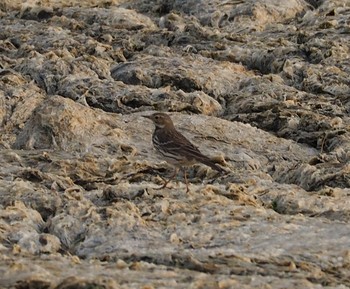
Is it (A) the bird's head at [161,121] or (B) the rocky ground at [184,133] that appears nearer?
(B) the rocky ground at [184,133]

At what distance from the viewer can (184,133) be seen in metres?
15.5

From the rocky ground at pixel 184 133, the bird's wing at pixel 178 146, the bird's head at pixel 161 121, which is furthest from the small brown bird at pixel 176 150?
the rocky ground at pixel 184 133

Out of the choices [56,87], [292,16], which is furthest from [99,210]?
[292,16]

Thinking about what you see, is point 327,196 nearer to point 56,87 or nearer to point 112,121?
point 112,121

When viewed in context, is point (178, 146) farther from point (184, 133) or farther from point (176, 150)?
point (184, 133)

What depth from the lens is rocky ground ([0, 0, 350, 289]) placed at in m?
9.30

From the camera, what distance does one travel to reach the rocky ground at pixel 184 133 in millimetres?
9297

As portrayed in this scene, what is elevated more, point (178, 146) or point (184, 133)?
point (178, 146)

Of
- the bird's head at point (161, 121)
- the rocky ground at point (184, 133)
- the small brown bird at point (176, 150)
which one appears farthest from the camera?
the bird's head at point (161, 121)

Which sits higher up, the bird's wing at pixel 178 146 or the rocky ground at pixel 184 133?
the bird's wing at pixel 178 146

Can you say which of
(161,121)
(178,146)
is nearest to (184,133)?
(161,121)

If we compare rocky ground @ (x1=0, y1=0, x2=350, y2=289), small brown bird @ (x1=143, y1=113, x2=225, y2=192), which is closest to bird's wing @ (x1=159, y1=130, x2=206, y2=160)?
small brown bird @ (x1=143, y1=113, x2=225, y2=192)

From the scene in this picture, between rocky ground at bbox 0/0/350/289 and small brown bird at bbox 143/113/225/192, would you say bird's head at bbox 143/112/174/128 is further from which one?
rocky ground at bbox 0/0/350/289

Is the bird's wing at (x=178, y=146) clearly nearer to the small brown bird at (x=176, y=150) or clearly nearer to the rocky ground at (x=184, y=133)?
the small brown bird at (x=176, y=150)
